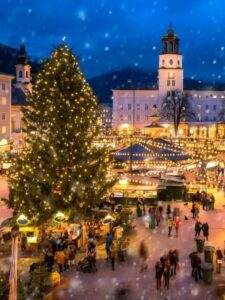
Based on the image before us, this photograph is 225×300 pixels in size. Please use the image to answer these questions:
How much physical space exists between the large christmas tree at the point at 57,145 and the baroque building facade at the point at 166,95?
85.1 meters

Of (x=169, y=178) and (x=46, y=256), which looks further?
(x=169, y=178)

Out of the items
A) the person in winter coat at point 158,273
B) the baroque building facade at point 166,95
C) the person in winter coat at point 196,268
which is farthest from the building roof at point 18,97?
the person in winter coat at point 158,273

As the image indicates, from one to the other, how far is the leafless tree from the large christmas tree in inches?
3171

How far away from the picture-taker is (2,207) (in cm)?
2930

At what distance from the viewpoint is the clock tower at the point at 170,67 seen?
110 meters

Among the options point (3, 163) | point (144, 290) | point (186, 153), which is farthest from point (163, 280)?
point (3, 163)

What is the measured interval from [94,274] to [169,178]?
14243 millimetres

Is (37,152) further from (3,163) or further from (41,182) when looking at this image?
(3,163)

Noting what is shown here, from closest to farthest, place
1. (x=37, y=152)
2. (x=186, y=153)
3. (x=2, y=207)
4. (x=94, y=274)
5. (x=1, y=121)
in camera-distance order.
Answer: (x=94, y=274) < (x=37, y=152) < (x=2, y=207) < (x=186, y=153) < (x=1, y=121)

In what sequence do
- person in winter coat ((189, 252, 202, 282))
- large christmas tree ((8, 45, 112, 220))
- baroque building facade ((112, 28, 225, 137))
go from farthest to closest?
baroque building facade ((112, 28, 225, 137)) < large christmas tree ((8, 45, 112, 220)) < person in winter coat ((189, 252, 202, 282))

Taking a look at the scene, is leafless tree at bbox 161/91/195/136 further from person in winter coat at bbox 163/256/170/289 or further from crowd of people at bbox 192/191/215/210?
person in winter coat at bbox 163/256/170/289

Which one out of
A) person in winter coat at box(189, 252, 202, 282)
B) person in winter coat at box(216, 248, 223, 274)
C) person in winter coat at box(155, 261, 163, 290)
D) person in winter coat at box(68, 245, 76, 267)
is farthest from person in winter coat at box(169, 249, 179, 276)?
person in winter coat at box(68, 245, 76, 267)

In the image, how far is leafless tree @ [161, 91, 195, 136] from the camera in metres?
103

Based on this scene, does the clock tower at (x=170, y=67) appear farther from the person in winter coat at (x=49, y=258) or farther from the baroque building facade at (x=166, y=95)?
the person in winter coat at (x=49, y=258)
